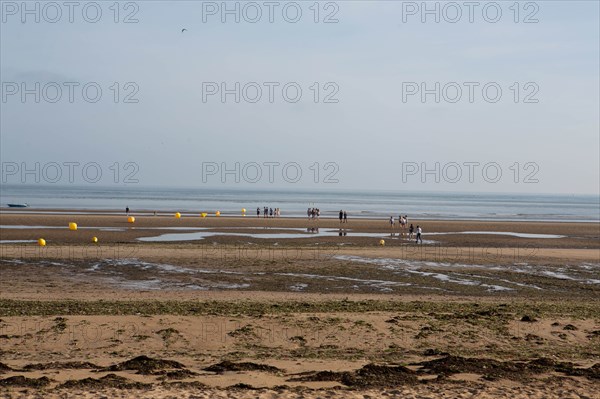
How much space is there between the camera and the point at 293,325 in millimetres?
16734

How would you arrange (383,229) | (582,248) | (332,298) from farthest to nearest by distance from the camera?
(383,229), (582,248), (332,298)

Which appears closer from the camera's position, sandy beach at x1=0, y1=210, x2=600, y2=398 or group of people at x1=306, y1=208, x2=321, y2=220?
sandy beach at x1=0, y1=210, x2=600, y2=398

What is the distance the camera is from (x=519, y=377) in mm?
12633

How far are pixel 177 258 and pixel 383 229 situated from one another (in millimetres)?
32315

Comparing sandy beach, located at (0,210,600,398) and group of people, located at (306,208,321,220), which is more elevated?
group of people, located at (306,208,321,220)

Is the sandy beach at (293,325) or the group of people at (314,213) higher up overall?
the group of people at (314,213)

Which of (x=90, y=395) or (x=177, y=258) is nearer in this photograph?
(x=90, y=395)

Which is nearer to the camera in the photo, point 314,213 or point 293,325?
point 293,325

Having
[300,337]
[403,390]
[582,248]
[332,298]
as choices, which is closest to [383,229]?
[582,248]

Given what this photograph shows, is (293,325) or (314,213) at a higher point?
(314,213)

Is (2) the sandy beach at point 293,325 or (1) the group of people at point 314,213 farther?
(1) the group of people at point 314,213

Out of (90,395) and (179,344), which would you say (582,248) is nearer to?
(179,344)

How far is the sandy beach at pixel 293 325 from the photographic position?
1202 centimetres

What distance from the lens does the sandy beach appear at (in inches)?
473
